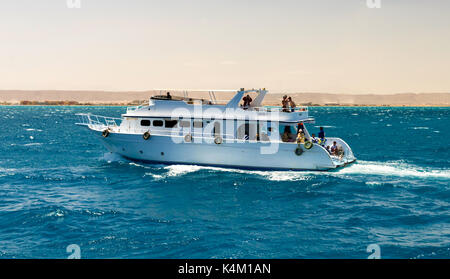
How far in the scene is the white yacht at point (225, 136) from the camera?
2195cm

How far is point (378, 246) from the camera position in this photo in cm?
1211

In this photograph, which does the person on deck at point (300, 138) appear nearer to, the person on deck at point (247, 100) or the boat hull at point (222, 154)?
the boat hull at point (222, 154)

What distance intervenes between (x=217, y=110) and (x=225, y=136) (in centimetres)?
185

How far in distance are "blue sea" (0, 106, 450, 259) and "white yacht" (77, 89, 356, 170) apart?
0.78 m

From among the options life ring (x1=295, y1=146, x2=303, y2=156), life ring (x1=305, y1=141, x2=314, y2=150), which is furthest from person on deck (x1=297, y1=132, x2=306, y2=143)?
life ring (x1=295, y1=146, x2=303, y2=156)

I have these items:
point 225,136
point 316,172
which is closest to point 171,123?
point 225,136

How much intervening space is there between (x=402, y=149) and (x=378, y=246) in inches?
1103

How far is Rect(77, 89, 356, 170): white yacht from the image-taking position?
864 inches

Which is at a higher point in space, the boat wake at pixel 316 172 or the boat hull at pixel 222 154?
the boat hull at pixel 222 154

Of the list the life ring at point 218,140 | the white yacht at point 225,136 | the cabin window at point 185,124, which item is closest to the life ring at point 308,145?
the white yacht at point 225,136

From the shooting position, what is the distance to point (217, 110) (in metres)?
23.5
